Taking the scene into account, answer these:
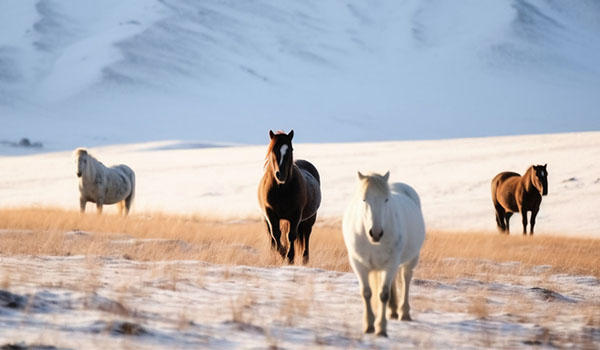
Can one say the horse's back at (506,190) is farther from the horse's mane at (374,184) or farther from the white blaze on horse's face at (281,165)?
the horse's mane at (374,184)

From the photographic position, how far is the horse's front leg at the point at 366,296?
216 inches

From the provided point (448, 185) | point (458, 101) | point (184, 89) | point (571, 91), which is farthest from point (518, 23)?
point (448, 185)

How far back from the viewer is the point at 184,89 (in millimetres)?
112750

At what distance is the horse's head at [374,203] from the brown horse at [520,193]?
11.8m

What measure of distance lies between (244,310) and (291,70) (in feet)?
396

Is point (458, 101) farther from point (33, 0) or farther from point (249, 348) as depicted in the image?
point (249, 348)

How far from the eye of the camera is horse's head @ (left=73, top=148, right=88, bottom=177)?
50.6 feet

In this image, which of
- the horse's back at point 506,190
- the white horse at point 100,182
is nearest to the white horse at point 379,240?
the white horse at point 100,182

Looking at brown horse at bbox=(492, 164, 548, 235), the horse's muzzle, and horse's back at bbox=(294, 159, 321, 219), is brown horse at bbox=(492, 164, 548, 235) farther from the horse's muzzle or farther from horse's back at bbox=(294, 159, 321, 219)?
the horse's muzzle

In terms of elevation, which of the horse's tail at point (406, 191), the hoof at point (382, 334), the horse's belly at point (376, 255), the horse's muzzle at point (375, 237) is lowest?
the hoof at point (382, 334)

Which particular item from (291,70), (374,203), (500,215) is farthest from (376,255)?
(291,70)

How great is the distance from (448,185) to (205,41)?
343 feet

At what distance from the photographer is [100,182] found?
639 inches

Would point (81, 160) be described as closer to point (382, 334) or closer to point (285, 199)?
point (285, 199)
